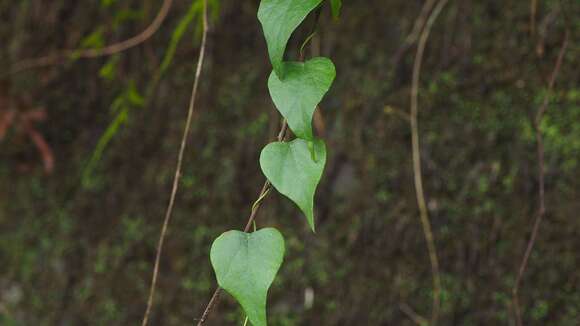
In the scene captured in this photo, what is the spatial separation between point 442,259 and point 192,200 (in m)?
0.43

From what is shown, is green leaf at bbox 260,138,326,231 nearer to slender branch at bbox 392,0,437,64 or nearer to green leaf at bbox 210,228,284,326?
green leaf at bbox 210,228,284,326

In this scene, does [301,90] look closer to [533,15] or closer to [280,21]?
[280,21]

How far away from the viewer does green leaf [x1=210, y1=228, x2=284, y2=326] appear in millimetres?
500

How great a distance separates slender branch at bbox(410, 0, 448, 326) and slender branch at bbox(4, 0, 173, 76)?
464 millimetres

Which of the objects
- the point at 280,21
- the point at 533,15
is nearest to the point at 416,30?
the point at 533,15

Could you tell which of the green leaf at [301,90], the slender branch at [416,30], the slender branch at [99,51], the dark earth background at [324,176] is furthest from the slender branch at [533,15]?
the slender branch at [99,51]

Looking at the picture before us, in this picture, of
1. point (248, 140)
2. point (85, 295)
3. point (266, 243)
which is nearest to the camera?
point (266, 243)

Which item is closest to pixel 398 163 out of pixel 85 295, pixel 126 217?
pixel 126 217

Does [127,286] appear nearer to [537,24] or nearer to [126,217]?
[126,217]

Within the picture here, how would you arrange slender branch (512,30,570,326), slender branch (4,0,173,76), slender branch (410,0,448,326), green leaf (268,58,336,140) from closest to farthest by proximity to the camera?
green leaf (268,58,336,140)
slender branch (512,30,570,326)
slender branch (410,0,448,326)
slender branch (4,0,173,76)

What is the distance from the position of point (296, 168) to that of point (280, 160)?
14 mm

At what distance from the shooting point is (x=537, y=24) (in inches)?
36.7

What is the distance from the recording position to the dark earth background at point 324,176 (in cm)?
93

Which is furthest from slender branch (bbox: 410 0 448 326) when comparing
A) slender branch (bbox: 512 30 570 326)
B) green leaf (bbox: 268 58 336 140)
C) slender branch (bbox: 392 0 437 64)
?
green leaf (bbox: 268 58 336 140)
